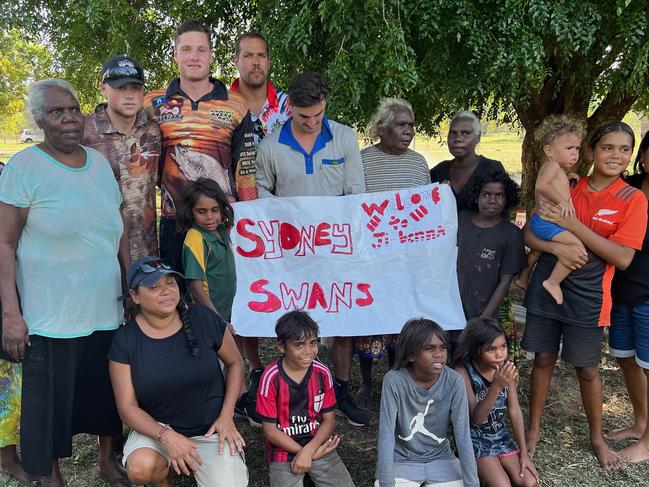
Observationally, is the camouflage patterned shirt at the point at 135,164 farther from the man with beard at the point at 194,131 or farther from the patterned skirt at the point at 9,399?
the patterned skirt at the point at 9,399

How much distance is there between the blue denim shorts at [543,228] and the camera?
333cm

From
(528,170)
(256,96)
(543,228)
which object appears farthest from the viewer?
(528,170)

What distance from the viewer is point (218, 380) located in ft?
9.95

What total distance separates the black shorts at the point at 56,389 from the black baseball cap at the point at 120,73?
1.39m

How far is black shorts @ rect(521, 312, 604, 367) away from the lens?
3.35 metres

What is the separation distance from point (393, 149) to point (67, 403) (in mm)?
2472

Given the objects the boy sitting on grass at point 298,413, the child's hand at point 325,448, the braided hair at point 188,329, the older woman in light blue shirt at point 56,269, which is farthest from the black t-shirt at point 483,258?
the older woman in light blue shirt at point 56,269

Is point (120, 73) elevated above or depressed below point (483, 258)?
above

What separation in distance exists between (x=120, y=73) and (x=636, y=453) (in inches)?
147

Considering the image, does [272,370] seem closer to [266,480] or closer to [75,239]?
[266,480]

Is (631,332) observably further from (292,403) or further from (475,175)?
(292,403)

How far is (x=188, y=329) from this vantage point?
2.92 meters

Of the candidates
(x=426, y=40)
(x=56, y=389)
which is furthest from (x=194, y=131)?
(x=426, y=40)

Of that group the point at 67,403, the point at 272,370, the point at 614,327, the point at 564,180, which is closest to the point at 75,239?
the point at 67,403
